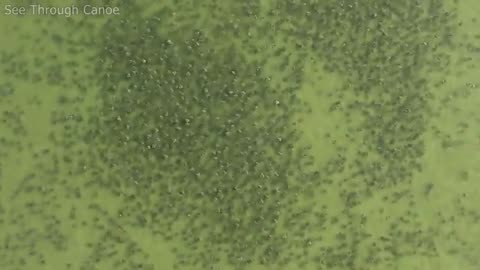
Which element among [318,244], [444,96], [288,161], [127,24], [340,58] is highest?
[127,24]

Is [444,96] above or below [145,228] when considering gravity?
above

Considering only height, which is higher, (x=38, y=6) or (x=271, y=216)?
(x=38, y=6)

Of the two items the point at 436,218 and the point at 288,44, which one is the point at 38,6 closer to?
the point at 288,44

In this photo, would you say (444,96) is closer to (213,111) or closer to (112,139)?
(213,111)

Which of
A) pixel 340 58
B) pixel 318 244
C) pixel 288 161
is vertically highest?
pixel 340 58

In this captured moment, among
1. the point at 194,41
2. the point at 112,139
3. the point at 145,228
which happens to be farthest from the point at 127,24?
the point at 145,228
